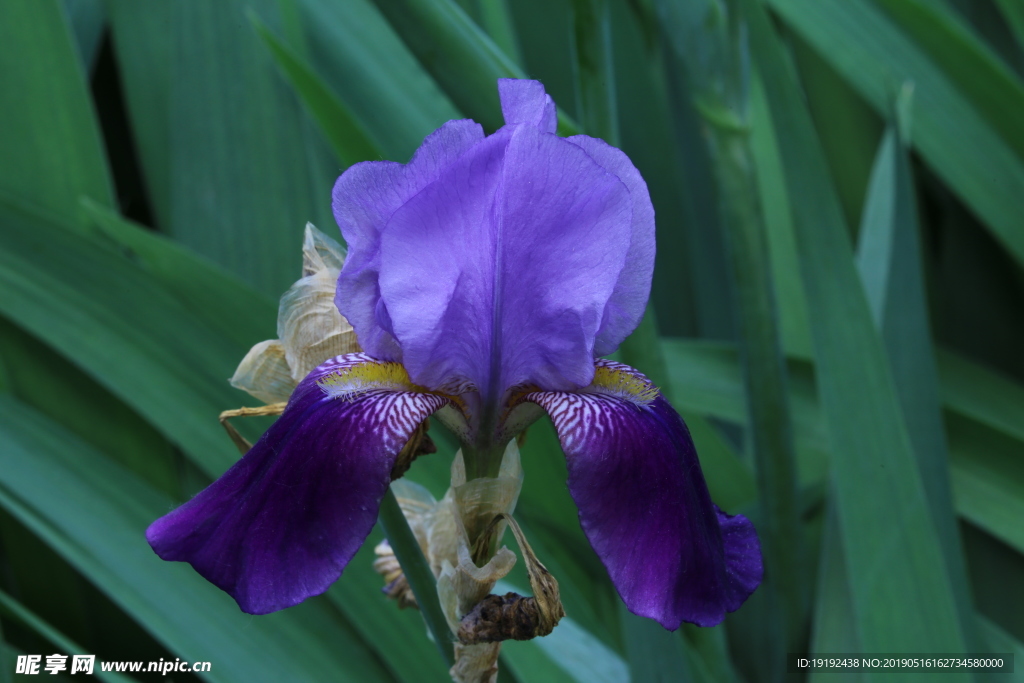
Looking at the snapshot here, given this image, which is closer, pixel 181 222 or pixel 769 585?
pixel 769 585

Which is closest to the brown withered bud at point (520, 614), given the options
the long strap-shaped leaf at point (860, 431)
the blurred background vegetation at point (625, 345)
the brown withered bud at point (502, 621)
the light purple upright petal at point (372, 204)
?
the brown withered bud at point (502, 621)

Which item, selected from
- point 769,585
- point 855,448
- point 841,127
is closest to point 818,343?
point 855,448

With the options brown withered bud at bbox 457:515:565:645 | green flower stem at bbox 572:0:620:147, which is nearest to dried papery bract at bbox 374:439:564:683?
brown withered bud at bbox 457:515:565:645

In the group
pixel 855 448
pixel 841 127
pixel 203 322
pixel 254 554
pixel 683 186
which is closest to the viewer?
pixel 254 554

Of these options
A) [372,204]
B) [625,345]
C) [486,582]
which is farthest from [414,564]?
[625,345]

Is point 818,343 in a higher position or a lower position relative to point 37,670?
higher

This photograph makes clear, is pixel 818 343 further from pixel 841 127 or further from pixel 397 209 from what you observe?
pixel 841 127

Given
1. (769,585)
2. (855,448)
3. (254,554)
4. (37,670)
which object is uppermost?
(254,554)

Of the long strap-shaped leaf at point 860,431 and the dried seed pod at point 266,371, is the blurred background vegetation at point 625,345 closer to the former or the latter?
the long strap-shaped leaf at point 860,431
